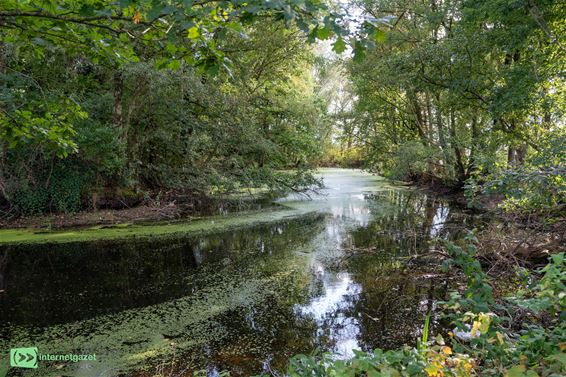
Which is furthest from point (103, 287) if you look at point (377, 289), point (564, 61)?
point (564, 61)

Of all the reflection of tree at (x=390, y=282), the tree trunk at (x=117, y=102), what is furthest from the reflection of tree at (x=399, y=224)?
the tree trunk at (x=117, y=102)

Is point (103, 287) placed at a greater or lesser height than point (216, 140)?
lesser

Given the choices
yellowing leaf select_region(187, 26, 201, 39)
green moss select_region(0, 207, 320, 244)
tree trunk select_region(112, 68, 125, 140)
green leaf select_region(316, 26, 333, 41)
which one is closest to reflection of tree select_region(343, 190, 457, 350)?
green moss select_region(0, 207, 320, 244)

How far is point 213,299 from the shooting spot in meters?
4.39

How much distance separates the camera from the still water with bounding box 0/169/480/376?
126 inches

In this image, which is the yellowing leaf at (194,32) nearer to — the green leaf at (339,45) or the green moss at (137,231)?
the green leaf at (339,45)

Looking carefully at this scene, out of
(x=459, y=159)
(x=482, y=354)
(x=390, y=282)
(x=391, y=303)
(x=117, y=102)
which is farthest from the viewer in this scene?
(x=459, y=159)

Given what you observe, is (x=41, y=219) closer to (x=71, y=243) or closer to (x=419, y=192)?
(x=71, y=243)

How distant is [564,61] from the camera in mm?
5871

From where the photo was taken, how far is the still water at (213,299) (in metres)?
3.21

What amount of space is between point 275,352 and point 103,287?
2.71 m

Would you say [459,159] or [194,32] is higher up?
[194,32]

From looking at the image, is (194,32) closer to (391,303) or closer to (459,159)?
(391,303)

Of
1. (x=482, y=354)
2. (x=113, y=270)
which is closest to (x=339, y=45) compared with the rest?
(x=482, y=354)
